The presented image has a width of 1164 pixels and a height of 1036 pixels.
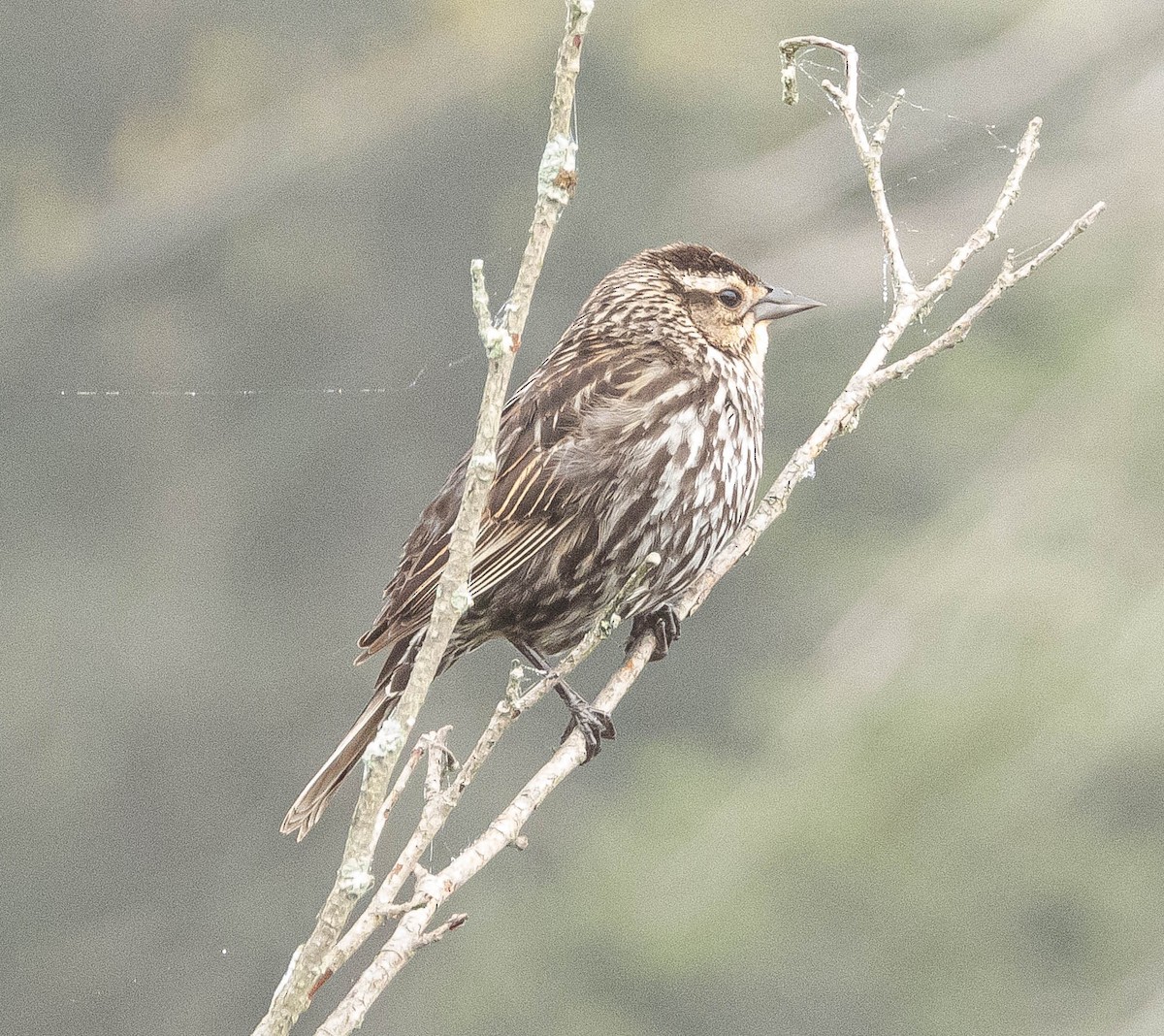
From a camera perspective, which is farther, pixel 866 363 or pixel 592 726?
pixel 866 363

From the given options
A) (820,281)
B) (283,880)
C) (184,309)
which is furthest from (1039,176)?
(283,880)

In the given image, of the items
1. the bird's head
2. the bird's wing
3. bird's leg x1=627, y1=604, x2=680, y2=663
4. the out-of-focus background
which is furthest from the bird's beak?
the out-of-focus background

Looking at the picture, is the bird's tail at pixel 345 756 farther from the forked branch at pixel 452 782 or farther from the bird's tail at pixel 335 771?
the forked branch at pixel 452 782

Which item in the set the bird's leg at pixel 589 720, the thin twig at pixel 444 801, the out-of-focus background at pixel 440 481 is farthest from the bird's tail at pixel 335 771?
the out-of-focus background at pixel 440 481

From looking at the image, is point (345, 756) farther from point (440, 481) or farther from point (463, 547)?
point (440, 481)

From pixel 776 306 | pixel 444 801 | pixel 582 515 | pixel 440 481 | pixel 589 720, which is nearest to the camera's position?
pixel 444 801

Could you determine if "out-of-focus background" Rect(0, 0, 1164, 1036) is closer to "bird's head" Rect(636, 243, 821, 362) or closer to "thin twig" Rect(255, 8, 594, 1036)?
"bird's head" Rect(636, 243, 821, 362)

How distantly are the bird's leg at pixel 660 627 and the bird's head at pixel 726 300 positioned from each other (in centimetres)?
49

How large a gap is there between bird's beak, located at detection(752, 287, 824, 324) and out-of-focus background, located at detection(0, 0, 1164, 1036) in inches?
123

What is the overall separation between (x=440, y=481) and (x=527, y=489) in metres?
3.54

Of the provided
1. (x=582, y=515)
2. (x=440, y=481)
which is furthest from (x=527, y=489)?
(x=440, y=481)

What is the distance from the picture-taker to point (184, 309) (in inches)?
248

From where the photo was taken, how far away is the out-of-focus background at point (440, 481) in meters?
6.21

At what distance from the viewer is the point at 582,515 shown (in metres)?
2.55
